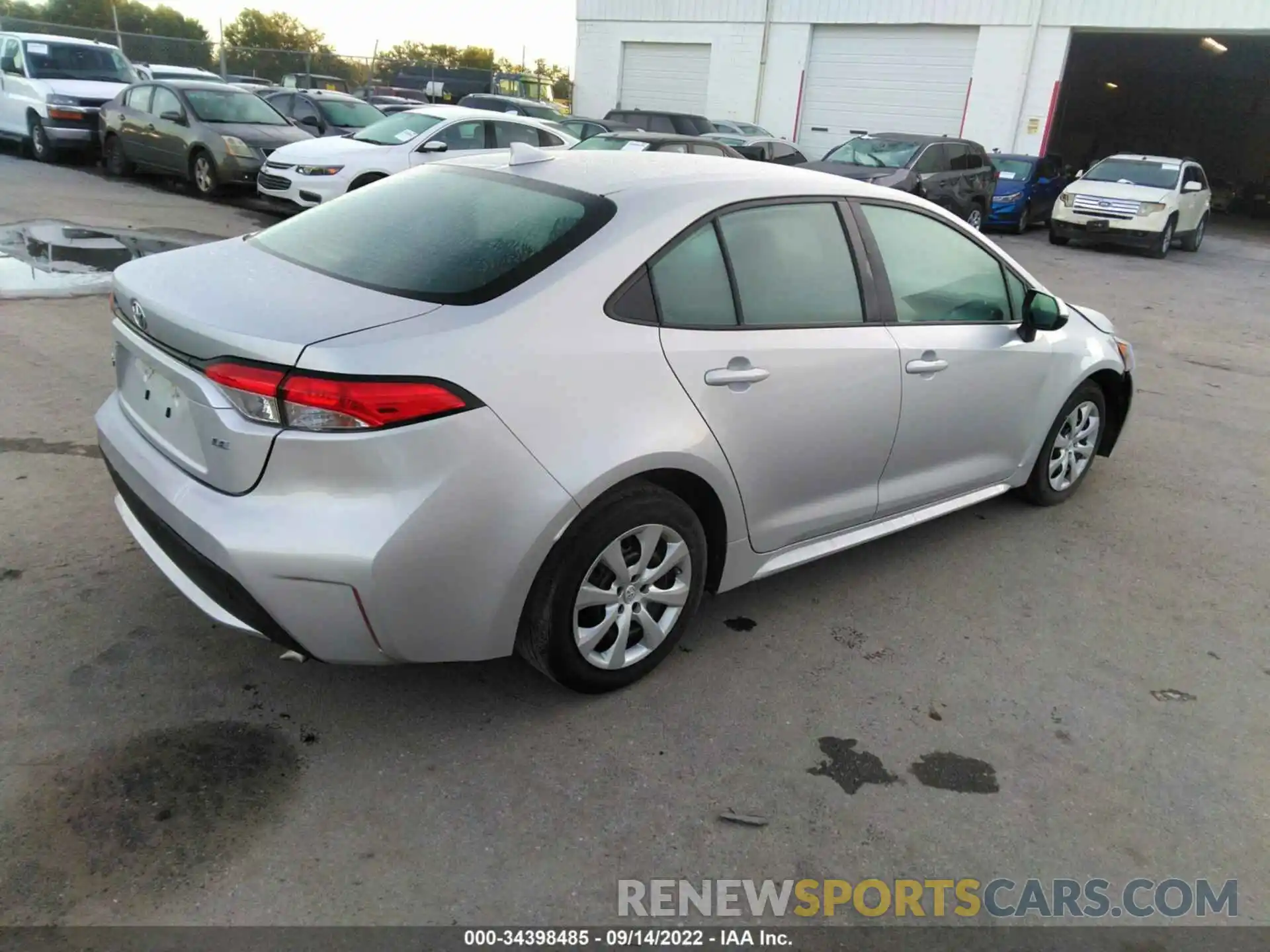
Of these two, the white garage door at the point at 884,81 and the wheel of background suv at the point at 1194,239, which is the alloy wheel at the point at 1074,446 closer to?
the wheel of background suv at the point at 1194,239

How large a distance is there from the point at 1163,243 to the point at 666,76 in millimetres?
16589

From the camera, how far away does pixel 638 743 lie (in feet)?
9.77

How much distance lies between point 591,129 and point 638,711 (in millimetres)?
15298

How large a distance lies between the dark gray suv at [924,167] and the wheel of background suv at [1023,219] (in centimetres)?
192

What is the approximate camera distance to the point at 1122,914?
2.50 metres

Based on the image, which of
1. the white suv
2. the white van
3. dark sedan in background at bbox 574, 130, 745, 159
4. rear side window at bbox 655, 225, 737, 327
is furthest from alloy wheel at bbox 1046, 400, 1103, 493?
the white van

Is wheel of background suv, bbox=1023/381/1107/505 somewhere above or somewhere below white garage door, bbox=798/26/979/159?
below

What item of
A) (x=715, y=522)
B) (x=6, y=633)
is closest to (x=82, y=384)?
(x=6, y=633)

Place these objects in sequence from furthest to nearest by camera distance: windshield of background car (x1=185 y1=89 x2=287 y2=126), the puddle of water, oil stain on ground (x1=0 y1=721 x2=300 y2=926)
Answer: windshield of background car (x1=185 y1=89 x2=287 y2=126) < the puddle of water < oil stain on ground (x1=0 y1=721 x2=300 y2=926)

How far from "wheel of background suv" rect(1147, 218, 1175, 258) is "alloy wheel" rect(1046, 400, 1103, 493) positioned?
13.5 m

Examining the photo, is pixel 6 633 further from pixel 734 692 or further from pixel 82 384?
pixel 82 384

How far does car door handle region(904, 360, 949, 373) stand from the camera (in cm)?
374

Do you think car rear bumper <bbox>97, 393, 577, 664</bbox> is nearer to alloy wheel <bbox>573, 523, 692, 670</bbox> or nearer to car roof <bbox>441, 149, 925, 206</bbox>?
alloy wheel <bbox>573, 523, 692, 670</bbox>

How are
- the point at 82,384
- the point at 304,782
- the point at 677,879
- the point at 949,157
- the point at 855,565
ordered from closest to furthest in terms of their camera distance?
the point at 677,879, the point at 304,782, the point at 855,565, the point at 82,384, the point at 949,157
